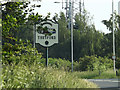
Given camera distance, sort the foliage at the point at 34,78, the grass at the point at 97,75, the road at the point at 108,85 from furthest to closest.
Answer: the grass at the point at 97,75
the road at the point at 108,85
the foliage at the point at 34,78

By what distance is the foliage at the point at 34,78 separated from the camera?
10.1 metres

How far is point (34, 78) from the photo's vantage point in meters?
11.1

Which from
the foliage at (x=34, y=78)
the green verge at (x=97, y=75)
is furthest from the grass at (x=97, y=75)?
the foliage at (x=34, y=78)

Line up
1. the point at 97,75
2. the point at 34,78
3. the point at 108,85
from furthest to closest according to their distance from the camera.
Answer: the point at 97,75 → the point at 108,85 → the point at 34,78

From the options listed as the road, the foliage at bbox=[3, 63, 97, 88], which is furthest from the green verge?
the foliage at bbox=[3, 63, 97, 88]

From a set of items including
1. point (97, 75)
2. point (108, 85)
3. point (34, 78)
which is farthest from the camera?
point (97, 75)

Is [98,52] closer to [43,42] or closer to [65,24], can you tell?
[65,24]

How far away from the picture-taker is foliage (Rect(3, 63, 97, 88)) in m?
10.1

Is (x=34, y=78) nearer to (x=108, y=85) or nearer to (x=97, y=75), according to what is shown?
(x=108, y=85)

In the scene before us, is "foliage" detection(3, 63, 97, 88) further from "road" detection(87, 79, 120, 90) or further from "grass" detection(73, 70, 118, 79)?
"grass" detection(73, 70, 118, 79)

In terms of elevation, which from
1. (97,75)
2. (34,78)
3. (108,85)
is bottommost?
(97,75)

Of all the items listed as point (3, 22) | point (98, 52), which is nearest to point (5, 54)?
point (3, 22)

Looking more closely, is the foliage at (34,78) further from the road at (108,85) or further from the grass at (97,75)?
the grass at (97,75)

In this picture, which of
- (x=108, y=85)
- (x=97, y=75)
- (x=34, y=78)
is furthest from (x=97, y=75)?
(x=34, y=78)
